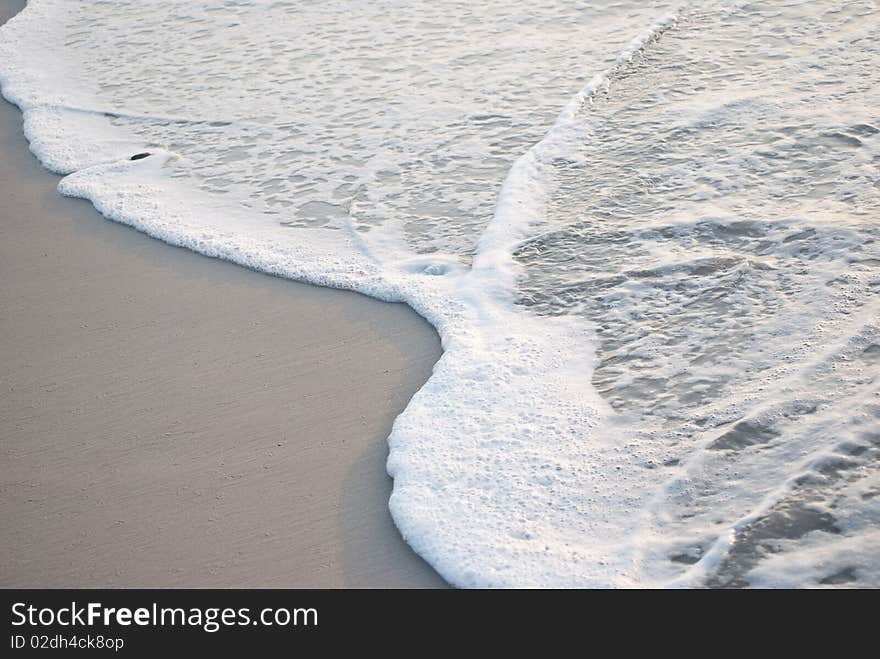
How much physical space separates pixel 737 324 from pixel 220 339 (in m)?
2.15

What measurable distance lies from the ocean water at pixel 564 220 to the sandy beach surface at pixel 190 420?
169 millimetres

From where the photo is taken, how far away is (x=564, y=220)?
4598 mm

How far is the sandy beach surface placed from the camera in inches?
116

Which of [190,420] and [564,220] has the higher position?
[564,220]

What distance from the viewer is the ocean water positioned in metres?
2.96

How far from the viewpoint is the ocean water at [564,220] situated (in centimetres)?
296

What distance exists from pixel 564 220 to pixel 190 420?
2.13 meters

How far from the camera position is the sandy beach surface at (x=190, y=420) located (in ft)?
9.65

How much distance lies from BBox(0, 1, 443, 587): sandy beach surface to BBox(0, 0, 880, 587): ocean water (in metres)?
0.17

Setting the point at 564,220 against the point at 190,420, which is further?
the point at 564,220

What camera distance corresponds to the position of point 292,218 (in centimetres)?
489
